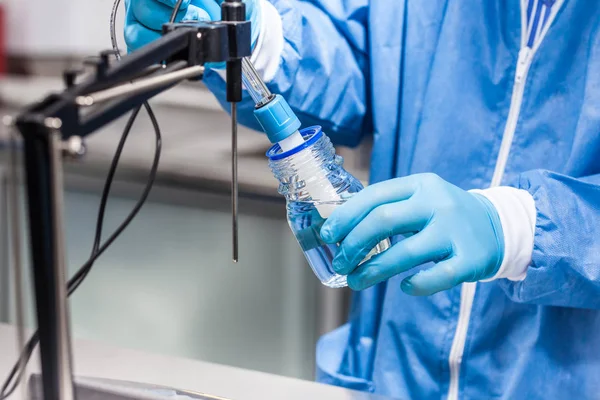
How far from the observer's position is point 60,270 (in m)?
0.44

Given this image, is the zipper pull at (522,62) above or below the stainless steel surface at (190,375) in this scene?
above

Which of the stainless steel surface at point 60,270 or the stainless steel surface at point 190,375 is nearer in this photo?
the stainless steel surface at point 60,270

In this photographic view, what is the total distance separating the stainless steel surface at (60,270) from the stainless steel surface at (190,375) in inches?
12.6

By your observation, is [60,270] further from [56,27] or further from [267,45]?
[56,27]

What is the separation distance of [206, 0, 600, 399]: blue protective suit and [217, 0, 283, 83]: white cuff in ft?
0.05

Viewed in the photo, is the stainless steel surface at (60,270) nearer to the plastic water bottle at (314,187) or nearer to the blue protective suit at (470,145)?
the plastic water bottle at (314,187)

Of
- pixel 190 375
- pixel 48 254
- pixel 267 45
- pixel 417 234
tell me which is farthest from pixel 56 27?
pixel 48 254

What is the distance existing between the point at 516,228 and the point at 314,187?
0.22 meters

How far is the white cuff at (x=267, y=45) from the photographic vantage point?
0.88 m

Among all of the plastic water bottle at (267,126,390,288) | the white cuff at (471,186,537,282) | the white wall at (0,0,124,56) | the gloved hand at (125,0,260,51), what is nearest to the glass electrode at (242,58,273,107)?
the plastic water bottle at (267,126,390,288)

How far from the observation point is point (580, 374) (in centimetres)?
83

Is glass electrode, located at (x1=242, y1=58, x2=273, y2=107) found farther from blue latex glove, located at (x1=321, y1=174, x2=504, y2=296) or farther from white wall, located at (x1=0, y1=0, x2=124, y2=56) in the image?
white wall, located at (x1=0, y1=0, x2=124, y2=56)

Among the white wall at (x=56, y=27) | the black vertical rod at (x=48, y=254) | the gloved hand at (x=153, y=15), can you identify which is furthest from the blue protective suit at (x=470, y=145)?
the white wall at (x=56, y=27)

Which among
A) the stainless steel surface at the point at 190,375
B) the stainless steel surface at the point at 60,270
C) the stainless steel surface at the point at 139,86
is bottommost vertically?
the stainless steel surface at the point at 190,375
